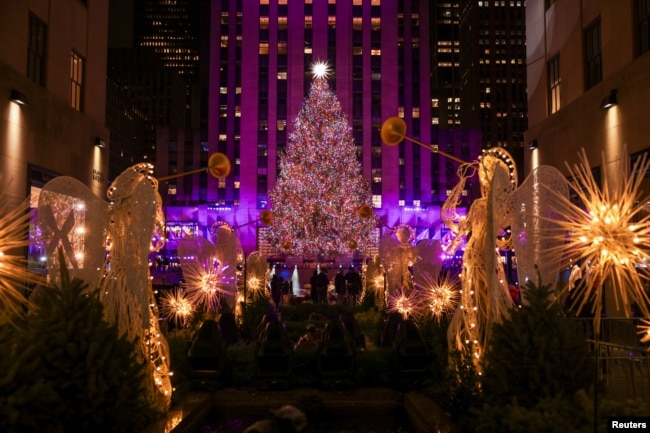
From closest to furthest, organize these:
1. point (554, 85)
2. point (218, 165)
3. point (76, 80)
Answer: point (218, 165)
point (554, 85)
point (76, 80)

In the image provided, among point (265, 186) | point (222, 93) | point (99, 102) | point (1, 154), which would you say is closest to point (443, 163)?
point (265, 186)

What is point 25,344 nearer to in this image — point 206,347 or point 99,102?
point 206,347

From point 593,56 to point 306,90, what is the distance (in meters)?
55.9

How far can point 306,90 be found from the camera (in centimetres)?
7175

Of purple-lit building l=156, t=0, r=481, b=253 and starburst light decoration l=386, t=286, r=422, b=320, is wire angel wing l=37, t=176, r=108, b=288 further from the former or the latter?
purple-lit building l=156, t=0, r=481, b=253

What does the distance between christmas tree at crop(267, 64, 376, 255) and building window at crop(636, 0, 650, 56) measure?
27.5m

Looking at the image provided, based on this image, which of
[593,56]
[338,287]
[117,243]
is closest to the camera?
[117,243]

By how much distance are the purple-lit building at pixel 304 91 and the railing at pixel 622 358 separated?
2162 inches

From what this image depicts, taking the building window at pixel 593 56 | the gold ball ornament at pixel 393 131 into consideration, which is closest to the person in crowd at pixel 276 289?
the building window at pixel 593 56

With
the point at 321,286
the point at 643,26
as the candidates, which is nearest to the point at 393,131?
the point at 643,26

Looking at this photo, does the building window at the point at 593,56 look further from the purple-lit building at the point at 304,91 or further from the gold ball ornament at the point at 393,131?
the purple-lit building at the point at 304,91

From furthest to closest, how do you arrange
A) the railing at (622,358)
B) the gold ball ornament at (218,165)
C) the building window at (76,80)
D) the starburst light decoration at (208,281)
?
the building window at (76,80) → the starburst light decoration at (208,281) → the gold ball ornament at (218,165) → the railing at (622,358)

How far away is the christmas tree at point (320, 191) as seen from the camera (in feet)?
138

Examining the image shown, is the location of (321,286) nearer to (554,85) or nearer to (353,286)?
(353,286)
